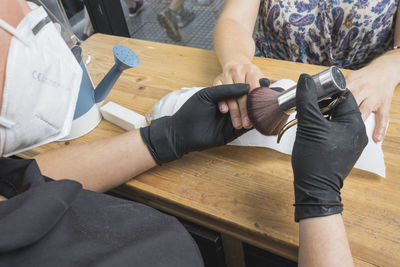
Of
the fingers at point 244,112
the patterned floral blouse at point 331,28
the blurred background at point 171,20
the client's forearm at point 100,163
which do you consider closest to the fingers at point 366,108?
the fingers at point 244,112

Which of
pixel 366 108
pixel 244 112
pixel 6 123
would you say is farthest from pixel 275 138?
pixel 6 123

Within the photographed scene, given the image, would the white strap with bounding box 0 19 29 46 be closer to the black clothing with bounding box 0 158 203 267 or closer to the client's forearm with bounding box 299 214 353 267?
the black clothing with bounding box 0 158 203 267

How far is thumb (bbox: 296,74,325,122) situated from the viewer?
0.52 metres

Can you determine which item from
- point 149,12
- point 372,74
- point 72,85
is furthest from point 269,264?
point 149,12

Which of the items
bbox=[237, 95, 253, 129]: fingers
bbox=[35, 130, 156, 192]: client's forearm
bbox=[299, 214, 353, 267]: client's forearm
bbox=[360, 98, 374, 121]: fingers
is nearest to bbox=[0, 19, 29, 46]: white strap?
bbox=[35, 130, 156, 192]: client's forearm

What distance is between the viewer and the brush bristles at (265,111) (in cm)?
59

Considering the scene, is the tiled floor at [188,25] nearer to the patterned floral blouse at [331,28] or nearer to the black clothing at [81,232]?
the patterned floral blouse at [331,28]

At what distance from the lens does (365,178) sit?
1.98 feet

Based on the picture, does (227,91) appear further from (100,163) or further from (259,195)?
(100,163)

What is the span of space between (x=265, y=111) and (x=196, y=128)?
0.16m

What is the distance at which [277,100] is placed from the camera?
0.58m

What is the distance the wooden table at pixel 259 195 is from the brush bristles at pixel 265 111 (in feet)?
0.23

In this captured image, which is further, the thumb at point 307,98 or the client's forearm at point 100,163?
the client's forearm at point 100,163

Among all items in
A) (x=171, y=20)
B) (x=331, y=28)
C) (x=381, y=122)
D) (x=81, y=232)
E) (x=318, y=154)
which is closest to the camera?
(x=81, y=232)
